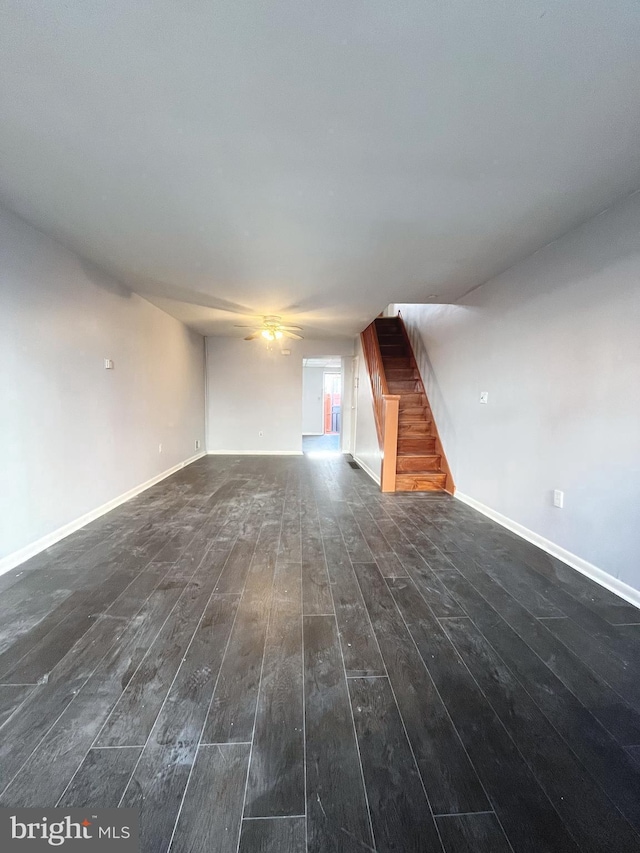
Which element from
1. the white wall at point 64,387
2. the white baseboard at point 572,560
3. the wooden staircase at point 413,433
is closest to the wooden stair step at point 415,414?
the wooden staircase at point 413,433

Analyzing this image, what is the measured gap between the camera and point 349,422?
23.7 feet

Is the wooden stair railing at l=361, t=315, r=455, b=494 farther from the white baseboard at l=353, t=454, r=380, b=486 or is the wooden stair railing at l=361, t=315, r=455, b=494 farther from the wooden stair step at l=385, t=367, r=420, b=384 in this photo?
the white baseboard at l=353, t=454, r=380, b=486

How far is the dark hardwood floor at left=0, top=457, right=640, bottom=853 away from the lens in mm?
934

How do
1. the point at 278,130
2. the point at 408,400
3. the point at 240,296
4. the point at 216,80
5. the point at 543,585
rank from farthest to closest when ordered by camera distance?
the point at 408,400 → the point at 240,296 → the point at 543,585 → the point at 278,130 → the point at 216,80

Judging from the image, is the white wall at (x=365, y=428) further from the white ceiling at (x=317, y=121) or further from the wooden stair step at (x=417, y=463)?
the white ceiling at (x=317, y=121)

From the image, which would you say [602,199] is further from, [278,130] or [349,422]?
[349,422]

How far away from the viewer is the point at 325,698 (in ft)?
4.25

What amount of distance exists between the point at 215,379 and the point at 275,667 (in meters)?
6.09

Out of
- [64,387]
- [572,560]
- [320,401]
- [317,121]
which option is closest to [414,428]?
[572,560]

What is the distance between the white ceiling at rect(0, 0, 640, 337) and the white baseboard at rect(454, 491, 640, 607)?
2.28 m

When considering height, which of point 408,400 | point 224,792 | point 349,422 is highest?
point 408,400

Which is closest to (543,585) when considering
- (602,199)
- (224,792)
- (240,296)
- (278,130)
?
(224,792)

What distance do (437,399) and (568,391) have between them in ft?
7.45

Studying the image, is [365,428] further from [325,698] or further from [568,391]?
[325,698]
